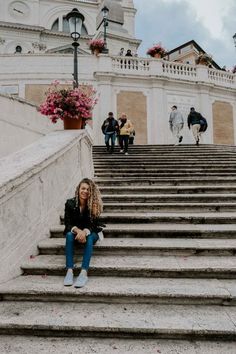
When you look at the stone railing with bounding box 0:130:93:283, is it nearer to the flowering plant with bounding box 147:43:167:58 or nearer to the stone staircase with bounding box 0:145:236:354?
the stone staircase with bounding box 0:145:236:354

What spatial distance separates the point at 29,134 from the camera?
10.4 metres

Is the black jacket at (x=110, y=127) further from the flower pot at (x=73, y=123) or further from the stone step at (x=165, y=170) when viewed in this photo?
the flower pot at (x=73, y=123)

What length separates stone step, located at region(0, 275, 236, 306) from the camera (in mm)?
3330

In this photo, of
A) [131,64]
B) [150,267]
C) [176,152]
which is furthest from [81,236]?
[131,64]

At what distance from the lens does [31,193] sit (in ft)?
14.1

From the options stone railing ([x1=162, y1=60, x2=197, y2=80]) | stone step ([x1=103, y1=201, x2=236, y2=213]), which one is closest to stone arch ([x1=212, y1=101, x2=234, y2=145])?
stone railing ([x1=162, y1=60, x2=197, y2=80])

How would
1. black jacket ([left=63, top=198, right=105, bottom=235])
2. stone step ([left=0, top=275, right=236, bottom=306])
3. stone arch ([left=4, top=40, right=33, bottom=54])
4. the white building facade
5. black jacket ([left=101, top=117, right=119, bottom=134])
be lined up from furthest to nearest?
stone arch ([left=4, top=40, right=33, bottom=54]) < the white building facade < black jacket ([left=101, top=117, right=119, bottom=134]) < black jacket ([left=63, top=198, right=105, bottom=235]) < stone step ([left=0, top=275, right=236, bottom=306])

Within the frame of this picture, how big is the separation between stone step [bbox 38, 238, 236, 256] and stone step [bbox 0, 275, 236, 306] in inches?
27.6

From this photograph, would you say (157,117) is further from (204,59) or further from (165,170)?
(165,170)

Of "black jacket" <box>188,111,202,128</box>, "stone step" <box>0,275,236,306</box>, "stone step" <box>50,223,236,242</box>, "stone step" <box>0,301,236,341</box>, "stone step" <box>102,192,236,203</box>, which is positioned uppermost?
"black jacket" <box>188,111,202,128</box>

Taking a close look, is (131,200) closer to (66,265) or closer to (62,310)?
(66,265)

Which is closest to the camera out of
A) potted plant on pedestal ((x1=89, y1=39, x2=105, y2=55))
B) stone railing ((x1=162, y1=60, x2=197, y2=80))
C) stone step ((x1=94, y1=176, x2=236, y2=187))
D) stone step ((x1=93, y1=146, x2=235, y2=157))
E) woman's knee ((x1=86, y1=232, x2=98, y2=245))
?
woman's knee ((x1=86, y1=232, x2=98, y2=245))

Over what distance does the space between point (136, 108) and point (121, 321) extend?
55.4ft

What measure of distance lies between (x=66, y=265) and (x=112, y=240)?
99cm
